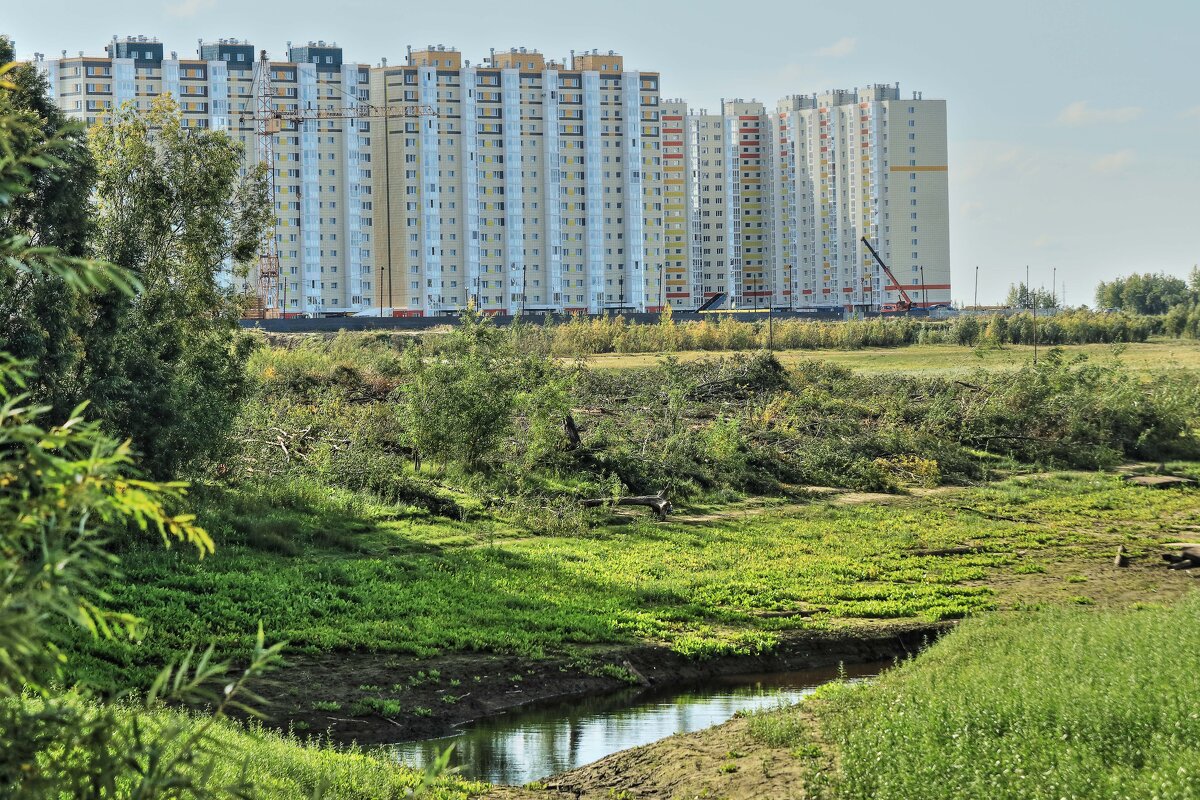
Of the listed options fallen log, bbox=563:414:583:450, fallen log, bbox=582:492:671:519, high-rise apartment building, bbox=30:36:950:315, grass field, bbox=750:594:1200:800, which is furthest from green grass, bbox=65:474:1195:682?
high-rise apartment building, bbox=30:36:950:315

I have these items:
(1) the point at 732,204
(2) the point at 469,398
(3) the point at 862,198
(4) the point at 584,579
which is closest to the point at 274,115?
(1) the point at 732,204

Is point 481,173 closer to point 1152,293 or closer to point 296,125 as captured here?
point 296,125

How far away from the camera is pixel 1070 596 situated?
17016mm

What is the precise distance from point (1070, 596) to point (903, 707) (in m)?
7.65

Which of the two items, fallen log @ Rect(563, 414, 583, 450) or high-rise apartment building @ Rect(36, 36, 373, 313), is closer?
fallen log @ Rect(563, 414, 583, 450)

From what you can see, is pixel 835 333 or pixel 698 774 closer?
pixel 698 774

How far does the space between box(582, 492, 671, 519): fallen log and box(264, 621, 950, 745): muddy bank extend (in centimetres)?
789

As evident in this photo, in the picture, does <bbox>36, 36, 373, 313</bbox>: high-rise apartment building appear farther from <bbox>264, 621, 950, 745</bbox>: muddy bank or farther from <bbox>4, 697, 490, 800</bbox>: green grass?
<bbox>4, 697, 490, 800</bbox>: green grass

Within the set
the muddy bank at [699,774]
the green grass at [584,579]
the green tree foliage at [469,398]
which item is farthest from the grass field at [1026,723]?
the green tree foliage at [469,398]

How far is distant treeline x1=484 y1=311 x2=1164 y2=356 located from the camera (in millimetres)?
60375

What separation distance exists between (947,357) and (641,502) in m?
38.6

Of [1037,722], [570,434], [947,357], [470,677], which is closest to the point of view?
[1037,722]

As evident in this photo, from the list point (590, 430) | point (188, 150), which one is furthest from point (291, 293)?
point (188, 150)

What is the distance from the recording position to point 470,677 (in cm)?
1314
